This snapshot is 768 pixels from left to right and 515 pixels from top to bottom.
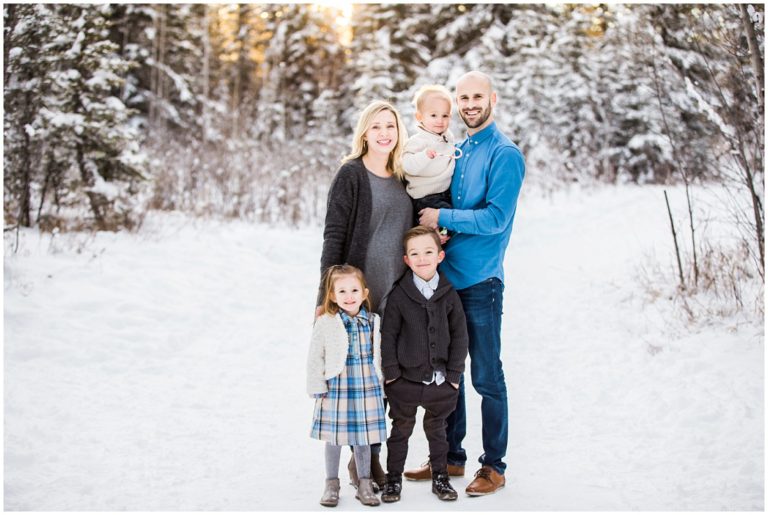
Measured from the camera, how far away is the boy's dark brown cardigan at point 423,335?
350cm

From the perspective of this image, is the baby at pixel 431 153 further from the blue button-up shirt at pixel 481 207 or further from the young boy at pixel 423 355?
the young boy at pixel 423 355

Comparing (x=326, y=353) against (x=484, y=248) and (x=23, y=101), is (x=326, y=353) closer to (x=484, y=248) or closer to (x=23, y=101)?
(x=484, y=248)

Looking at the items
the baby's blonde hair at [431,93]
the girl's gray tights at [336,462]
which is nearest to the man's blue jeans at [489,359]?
the girl's gray tights at [336,462]

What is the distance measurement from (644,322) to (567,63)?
43.8 feet

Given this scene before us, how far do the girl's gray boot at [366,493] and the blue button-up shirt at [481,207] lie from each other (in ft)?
3.93

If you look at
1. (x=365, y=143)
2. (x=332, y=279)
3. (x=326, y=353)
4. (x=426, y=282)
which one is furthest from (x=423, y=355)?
(x=365, y=143)

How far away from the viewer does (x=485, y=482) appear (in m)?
3.61

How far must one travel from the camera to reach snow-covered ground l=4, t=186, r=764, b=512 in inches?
144

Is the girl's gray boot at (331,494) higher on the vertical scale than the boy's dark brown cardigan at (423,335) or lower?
lower

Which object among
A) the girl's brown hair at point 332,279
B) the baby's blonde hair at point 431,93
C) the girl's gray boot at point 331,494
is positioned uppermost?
the baby's blonde hair at point 431,93

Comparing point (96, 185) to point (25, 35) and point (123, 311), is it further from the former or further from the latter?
→ point (123, 311)

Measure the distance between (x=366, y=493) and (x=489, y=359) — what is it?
1.00 metres

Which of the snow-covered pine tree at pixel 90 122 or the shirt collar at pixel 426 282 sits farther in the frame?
the snow-covered pine tree at pixel 90 122

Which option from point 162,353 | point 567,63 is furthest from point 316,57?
point 162,353
